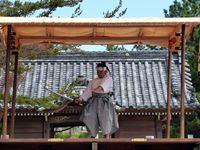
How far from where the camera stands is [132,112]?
658 inches

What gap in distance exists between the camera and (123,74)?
774 inches

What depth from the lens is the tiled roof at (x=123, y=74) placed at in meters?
18.1

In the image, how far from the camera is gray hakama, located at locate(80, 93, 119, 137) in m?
8.30

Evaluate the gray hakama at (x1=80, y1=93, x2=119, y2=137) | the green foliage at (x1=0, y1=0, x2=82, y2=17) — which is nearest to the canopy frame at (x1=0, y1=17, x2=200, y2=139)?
the gray hakama at (x1=80, y1=93, x2=119, y2=137)

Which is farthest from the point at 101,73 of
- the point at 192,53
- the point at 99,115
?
the point at 192,53

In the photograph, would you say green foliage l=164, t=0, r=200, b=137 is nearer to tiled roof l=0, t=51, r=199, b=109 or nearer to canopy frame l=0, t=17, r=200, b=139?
tiled roof l=0, t=51, r=199, b=109

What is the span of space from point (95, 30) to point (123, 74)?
10994 millimetres

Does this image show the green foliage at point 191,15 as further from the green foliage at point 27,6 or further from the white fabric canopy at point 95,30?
the white fabric canopy at point 95,30

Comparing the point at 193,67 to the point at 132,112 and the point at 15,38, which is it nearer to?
the point at 132,112

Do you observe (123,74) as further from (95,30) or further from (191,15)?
(95,30)
